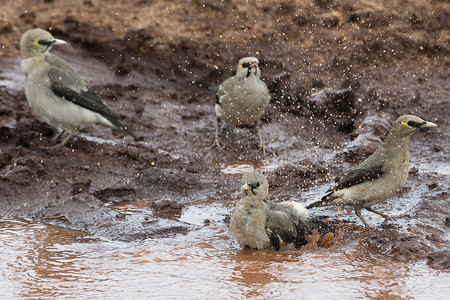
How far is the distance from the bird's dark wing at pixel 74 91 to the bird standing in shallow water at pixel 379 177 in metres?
3.22

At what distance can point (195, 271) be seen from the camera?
5.25 metres

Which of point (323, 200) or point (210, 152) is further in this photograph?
point (210, 152)

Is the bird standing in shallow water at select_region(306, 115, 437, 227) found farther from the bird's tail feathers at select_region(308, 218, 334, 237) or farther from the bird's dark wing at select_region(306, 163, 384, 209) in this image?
the bird's tail feathers at select_region(308, 218, 334, 237)

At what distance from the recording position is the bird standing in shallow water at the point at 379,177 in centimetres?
634

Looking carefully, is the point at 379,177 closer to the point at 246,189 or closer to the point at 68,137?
the point at 246,189

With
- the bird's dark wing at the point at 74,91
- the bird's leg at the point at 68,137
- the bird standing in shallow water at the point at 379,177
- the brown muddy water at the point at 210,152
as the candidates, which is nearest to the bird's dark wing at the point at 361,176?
the bird standing in shallow water at the point at 379,177

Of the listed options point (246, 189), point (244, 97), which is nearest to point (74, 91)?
point (244, 97)

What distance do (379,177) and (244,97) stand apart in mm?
3235

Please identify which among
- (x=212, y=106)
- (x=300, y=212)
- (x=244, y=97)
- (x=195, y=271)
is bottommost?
(x=195, y=271)

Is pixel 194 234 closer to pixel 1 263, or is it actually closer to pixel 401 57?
pixel 1 263

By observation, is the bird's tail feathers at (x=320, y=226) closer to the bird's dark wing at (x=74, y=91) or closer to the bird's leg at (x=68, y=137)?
the bird's dark wing at (x=74, y=91)

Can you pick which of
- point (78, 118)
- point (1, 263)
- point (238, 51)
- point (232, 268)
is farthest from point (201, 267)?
point (238, 51)

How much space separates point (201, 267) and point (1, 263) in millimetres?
1586

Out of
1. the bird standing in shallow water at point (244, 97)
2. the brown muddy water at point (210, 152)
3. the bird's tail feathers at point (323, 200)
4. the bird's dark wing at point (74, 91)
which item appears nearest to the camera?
the brown muddy water at point (210, 152)
